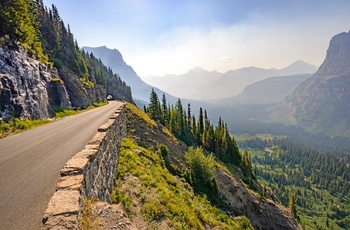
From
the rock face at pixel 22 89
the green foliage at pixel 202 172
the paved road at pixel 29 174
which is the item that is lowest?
the green foliage at pixel 202 172

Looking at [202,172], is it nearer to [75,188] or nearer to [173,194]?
[173,194]

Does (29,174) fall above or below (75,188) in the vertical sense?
below

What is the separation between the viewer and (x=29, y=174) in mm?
10953

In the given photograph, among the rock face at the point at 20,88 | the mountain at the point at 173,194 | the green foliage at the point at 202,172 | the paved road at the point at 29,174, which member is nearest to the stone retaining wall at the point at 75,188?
the paved road at the point at 29,174

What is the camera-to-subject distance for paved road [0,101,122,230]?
7.56 metres


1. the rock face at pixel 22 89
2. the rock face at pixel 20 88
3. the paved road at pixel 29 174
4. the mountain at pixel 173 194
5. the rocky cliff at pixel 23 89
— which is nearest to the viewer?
the paved road at pixel 29 174

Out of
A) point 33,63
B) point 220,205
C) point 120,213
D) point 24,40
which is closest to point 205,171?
point 220,205

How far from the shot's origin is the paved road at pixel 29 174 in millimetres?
7562

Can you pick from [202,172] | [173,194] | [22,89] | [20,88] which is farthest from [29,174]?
[202,172]

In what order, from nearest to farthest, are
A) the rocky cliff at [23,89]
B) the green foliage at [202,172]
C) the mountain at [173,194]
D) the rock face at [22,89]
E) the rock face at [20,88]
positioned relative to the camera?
the mountain at [173,194], the rock face at [20,88], the rock face at [22,89], the rocky cliff at [23,89], the green foliage at [202,172]

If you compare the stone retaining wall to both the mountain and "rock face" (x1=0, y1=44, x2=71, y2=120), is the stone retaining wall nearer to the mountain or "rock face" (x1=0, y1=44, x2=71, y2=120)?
the mountain

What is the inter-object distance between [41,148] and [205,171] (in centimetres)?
3360

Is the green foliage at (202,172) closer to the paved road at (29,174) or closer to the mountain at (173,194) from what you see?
the mountain at (173,194)

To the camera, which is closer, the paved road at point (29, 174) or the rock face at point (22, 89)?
the paved road at point (29, 174)
